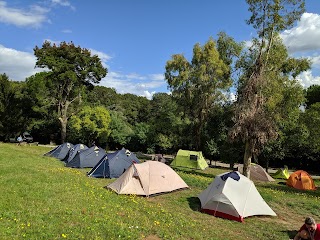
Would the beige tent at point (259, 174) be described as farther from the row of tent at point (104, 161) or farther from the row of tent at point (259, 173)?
the row of tent at point (104, 161)

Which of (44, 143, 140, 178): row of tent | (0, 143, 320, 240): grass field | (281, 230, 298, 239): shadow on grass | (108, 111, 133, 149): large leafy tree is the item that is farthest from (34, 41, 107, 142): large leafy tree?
(281, 230, 298, 239): shadow on grass

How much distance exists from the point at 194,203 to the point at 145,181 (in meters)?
2.70

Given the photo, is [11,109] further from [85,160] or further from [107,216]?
[107,216]

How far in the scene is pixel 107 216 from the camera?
10.4 m

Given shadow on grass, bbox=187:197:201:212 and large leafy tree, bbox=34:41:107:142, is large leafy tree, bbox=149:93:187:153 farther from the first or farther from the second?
shadow on grass, bbox=187:197:201:212

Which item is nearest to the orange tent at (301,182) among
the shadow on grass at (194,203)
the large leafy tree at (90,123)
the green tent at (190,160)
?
the green tent at (190,160)

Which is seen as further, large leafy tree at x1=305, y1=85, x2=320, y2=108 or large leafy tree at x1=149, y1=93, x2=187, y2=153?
large leafy tree at x1=305, y1=85, x2=320, y2=108

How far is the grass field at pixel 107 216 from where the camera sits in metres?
8.90

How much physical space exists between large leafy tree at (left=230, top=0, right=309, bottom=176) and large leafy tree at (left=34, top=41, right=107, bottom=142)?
85.4 ft

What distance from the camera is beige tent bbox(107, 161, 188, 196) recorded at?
15165 mm

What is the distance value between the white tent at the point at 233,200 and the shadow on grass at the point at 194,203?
0.30m

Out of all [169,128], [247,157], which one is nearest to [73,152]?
[247,157]

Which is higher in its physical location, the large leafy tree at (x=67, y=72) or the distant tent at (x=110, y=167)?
the large leafy tree at (x=67, y=72)

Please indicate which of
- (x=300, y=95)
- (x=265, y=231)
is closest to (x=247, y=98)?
(x=300, y=95)
